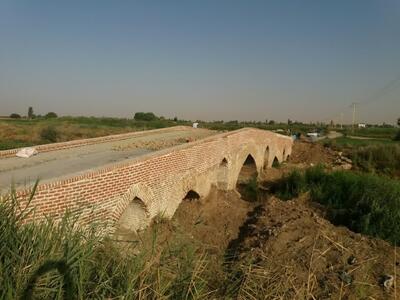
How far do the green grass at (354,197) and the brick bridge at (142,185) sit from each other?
9.37 feet

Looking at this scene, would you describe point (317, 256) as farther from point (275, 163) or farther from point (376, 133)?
point (376, 133)

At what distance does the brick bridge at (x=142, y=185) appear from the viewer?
204 inches

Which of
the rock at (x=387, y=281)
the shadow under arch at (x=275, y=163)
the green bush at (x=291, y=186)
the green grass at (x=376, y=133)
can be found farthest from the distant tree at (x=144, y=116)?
the rock at (x=387, y=281)

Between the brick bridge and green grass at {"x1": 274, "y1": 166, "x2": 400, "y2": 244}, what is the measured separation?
9.37ft

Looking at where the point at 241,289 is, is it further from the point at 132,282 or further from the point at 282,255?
the point at 282,255

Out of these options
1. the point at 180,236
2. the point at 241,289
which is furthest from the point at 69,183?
the point at 241,289

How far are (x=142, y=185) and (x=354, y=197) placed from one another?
7935mm

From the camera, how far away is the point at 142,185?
7.46 metres

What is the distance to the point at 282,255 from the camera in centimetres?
677

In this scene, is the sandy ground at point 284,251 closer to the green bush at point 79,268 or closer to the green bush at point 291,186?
the green bush at point 79,268

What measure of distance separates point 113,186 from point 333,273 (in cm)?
375

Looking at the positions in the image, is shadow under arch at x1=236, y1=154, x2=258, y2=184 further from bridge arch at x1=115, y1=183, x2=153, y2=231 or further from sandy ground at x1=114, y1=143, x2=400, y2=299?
bridge arch at x1=115, y1=183, x2=153, y2=231

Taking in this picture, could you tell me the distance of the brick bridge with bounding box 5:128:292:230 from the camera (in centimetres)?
518

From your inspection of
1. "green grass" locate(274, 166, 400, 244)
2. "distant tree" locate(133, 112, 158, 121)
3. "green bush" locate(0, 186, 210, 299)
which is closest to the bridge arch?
"green bush" locate(0, 186, 210, 299)
